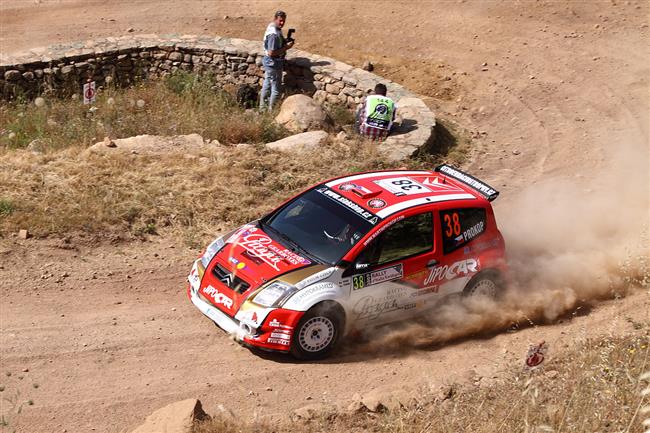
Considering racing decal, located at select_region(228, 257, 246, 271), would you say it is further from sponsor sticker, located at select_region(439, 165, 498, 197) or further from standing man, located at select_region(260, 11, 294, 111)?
standing man, located at select_region(260, 11, 294, 111)

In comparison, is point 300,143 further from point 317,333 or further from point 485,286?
point 317,333

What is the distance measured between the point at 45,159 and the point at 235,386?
5.95m

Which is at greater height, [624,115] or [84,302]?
[624,115]

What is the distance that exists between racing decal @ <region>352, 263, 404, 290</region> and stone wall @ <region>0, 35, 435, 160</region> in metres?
6.79

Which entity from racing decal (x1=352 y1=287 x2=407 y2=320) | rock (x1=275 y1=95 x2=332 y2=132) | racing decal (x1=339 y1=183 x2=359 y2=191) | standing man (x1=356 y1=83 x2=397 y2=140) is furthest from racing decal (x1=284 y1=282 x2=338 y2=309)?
rock (x1=275 y1=95 x2=332 y2=132)

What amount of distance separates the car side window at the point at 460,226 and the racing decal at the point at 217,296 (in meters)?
2.63

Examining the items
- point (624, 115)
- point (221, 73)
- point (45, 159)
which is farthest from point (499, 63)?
point (45, 159)

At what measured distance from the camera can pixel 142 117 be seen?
1631 centimetres

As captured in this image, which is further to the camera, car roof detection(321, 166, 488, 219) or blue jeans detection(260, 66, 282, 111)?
blue jeans detection(260, 66, 282, 111)

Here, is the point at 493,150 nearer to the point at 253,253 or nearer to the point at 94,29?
the point at 253,253

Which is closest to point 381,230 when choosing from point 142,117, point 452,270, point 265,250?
point 452,270

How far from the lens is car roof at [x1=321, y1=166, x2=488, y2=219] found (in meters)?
10.3

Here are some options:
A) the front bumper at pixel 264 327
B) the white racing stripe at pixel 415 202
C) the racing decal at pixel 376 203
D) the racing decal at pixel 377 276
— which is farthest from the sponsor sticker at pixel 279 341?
the racing decal at pixel 376 203

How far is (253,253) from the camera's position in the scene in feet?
32.9
